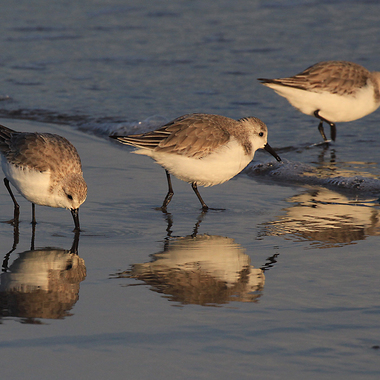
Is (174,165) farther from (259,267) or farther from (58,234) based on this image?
Answer: (259,267)

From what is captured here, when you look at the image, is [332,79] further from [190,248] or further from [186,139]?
[190,248]

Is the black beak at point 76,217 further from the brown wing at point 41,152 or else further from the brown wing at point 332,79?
the brown wing at point 332,79

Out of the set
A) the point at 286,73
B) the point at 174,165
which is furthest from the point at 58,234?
the point at 286,73

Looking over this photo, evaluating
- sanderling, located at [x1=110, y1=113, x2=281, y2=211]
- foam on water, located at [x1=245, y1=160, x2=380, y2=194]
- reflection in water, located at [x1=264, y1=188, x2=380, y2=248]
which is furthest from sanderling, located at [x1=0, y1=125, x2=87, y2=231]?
foam on water, located at [x1=245, y1=160, x2=380, y2=194]

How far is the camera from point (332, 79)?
10250mm

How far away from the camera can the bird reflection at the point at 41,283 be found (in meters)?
4.44

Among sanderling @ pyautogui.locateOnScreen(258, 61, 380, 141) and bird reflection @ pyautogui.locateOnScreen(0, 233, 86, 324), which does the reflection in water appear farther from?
sanderling @ pyautogui.locateOnScreen(258, 61, 380, 141)

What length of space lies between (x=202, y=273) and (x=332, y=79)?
5.98m

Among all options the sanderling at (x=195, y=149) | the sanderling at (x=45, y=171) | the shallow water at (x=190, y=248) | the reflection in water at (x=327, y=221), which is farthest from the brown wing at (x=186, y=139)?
the reflection in water at (x=327, y=221)

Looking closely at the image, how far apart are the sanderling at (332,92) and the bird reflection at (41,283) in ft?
17.9

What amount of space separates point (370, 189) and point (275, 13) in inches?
465

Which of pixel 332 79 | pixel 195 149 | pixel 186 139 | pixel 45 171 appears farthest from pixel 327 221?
pixel 332 79

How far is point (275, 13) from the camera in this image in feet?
61.5

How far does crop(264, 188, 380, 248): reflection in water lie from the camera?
6141mm
